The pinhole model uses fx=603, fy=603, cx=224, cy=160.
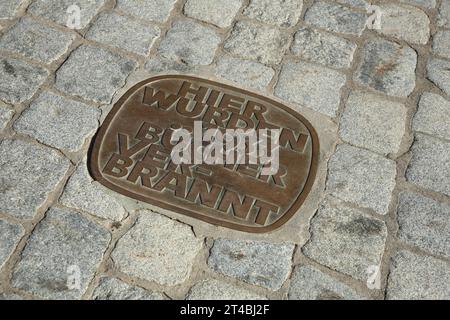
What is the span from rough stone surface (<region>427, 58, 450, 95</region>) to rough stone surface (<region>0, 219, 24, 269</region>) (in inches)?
105

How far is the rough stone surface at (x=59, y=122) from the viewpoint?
10.8 feet

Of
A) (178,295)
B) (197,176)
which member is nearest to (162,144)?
(197,176)

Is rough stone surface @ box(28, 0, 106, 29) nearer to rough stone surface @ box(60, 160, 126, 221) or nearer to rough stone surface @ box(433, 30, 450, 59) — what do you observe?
rough stone surface @ box(60, 160, 126, 221)

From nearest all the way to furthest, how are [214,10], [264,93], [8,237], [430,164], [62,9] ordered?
1. [8,237]
2. [430,164]
3. [264,93]
4. [62,9]
5. [214,10]

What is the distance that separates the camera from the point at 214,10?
413cm

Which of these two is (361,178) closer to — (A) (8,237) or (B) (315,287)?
(B) (315,287)

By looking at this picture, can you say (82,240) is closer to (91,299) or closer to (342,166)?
(91,299)

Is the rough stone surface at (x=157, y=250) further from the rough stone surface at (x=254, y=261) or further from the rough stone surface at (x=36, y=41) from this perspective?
the rough stone surface at (x=36, y=41)

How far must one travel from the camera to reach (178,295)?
2785 mm

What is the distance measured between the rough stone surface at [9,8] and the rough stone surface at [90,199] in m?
1.40

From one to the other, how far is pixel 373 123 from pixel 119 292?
71.5 inches

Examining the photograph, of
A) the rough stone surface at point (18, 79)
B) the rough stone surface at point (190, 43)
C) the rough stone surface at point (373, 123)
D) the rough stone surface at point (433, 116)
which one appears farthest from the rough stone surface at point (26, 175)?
the rough stone surface at point (433, 116)

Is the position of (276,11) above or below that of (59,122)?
above

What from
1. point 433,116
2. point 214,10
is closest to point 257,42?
point 214,10
